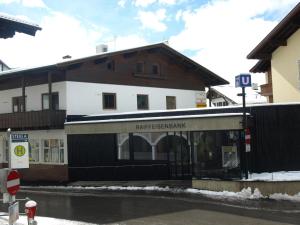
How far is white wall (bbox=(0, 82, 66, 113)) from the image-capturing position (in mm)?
26684

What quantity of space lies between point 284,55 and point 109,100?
34.7ft

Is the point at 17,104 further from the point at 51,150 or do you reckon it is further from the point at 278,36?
the point at 278,36

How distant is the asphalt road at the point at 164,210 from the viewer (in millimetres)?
13484

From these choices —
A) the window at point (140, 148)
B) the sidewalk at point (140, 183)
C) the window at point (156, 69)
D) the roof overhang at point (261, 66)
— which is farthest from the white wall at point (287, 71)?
the window at point (156, 69)

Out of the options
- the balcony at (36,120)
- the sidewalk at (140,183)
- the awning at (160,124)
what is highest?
the balcony at (36,120)

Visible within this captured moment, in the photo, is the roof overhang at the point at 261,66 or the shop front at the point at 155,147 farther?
the roof overhang at the point at 261,66

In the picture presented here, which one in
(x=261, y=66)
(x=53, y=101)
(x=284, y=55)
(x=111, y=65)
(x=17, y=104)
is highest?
(x=111, y=65)

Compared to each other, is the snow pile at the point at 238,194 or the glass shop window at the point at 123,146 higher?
the glass shop window at the point at 123,146

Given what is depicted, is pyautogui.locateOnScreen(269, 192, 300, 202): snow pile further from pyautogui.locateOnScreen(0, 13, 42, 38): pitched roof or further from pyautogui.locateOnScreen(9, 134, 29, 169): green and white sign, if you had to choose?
pyautogui.locateOnScreen(0, 13, 42, 38): pitched roof

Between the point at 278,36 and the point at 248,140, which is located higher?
the point at 278,36

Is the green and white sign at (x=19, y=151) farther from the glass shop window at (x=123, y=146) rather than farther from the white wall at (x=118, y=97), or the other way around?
the white wall at (x=118, y=97)

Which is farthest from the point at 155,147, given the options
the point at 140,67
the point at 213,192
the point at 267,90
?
the point at 267,90

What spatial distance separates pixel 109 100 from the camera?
28.5m

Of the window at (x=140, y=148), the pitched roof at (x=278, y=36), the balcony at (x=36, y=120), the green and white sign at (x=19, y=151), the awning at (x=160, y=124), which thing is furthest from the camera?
the balcony at (x=36, y=120)
